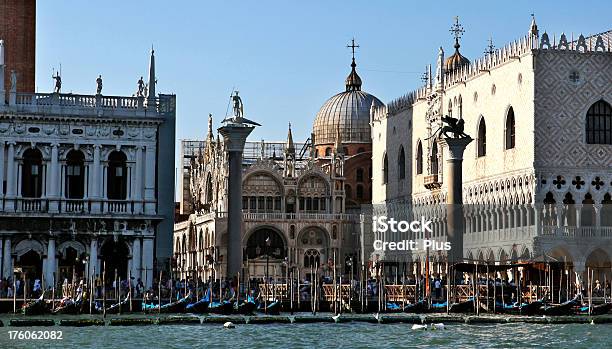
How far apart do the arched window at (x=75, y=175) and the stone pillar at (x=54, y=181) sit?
45 centimetres

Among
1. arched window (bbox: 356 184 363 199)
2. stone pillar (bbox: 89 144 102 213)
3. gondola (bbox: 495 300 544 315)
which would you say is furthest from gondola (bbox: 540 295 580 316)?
arched window (bbox: 356 184 363 199)

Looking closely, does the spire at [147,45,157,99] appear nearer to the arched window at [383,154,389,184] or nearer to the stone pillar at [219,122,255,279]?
the stone pillar at [219,122,255,279]

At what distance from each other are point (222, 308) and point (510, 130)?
18.0m

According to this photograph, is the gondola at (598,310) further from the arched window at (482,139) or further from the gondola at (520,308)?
the arched window at (482,139)

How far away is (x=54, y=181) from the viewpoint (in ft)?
159

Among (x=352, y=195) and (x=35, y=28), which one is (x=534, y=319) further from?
(x=352, y=195)

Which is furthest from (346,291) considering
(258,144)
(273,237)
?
(258,144)

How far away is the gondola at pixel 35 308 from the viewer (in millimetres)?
40844

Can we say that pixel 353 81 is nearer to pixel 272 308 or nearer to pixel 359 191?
pixel 359 191

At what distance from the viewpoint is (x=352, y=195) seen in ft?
286

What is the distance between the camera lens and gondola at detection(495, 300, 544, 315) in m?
42.8

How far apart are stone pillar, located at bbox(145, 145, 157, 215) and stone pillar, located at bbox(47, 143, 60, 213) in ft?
9.55

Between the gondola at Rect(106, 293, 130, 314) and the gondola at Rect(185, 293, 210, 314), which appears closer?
the gondola at Rect(106, 293, 130, 314)

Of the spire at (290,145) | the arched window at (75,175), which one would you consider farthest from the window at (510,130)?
the spire at (290,145)
